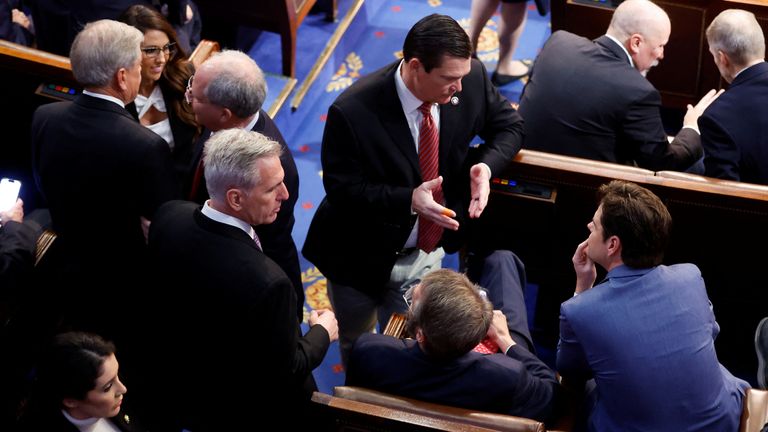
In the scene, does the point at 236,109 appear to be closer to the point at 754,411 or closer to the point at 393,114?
the point at 393,114

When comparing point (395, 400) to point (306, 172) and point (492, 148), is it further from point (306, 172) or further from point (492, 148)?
point (306, 172)

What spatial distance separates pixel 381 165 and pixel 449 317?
26.5 inches

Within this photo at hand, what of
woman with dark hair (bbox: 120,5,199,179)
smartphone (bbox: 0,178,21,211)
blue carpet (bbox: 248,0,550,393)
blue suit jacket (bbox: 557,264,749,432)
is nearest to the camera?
blue suit jacket (bbox: 557,264,749,432)

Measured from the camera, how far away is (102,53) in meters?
2.62

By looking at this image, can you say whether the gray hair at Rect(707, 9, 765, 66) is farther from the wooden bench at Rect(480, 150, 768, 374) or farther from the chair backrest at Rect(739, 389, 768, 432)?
the chair backrest at Rect(739, 389, 768, 432)

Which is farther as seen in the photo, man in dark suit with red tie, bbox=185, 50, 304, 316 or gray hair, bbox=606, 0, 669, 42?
gray hair, bbox=606, 0, 669, 42

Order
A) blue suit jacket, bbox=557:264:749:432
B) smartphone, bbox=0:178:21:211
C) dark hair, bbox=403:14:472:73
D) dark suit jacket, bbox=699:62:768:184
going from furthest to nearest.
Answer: dark suit jacket, bbox=699:62:768:184
smartphone, bbox=0:178:21:211
dark hair, bbox=403:14:472:73
blue suit jacket, bbox=557:264:749:432

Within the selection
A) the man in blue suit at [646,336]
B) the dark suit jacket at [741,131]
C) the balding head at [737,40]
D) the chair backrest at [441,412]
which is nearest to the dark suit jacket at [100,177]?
the chair backrest at [441,412]

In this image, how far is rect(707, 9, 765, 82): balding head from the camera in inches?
128

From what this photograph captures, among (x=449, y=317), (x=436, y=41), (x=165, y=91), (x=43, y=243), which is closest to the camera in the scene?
(x=449, y=317)

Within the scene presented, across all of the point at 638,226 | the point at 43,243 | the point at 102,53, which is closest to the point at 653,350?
the point at 638,226

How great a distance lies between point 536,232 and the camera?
124 inches

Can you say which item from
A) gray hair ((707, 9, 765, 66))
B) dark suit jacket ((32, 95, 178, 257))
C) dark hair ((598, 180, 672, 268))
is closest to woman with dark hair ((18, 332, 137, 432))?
dark suit jacket ((32, 95, 178, 257))

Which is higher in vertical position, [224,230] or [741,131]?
[224,230]
